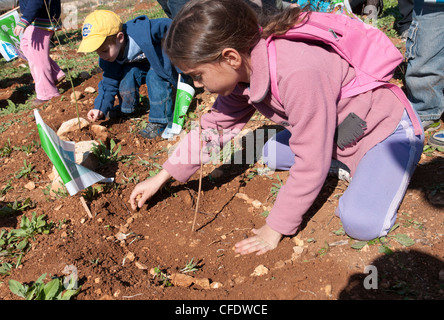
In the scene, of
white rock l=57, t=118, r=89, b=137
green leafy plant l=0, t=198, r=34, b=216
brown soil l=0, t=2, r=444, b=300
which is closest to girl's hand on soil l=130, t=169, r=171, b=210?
brown soil l=0, t=2, r=444, b=300

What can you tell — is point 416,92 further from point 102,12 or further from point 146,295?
point 102,12

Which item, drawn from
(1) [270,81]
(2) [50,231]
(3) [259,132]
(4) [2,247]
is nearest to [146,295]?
(2) [50,231]

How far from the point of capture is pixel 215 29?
1.64m

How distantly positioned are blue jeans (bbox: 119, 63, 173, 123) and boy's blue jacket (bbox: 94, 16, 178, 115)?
0.24 ft

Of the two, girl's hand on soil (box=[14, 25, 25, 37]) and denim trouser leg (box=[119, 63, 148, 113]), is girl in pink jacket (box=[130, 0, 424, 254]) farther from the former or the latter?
girl's hand on soil (box=[14, 25, 25, 37])

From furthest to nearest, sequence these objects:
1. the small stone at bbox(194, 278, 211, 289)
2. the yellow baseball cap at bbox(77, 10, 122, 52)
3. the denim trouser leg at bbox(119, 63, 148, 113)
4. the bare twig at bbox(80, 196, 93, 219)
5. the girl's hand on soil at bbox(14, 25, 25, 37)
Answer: the girl's hand on soil at bbox(14, 25, 25, 37) < the denim trouser leg at bbox(119, 63, 148, 113) < the yellow baseball cap at bbox(77, 10, 122, 52) < the bare twig at bbox(80, 196, 93, 219) < the small stone at bbox(194, 278, 211, 289)

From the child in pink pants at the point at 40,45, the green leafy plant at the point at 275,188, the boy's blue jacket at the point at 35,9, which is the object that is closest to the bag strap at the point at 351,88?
the green leafy plant at the point at 275,188

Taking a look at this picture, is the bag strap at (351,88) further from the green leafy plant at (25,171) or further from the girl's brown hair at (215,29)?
the green leafy plant at (25,171)

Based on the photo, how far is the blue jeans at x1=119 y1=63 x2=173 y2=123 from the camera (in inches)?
134

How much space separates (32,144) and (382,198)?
2.87 metres

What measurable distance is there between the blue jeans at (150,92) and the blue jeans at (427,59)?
1960mm

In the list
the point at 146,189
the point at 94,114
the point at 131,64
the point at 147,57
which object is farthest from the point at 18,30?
the point at 146,189

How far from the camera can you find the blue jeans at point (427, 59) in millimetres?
2463

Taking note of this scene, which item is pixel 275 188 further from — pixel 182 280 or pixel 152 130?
pixel 152 130
